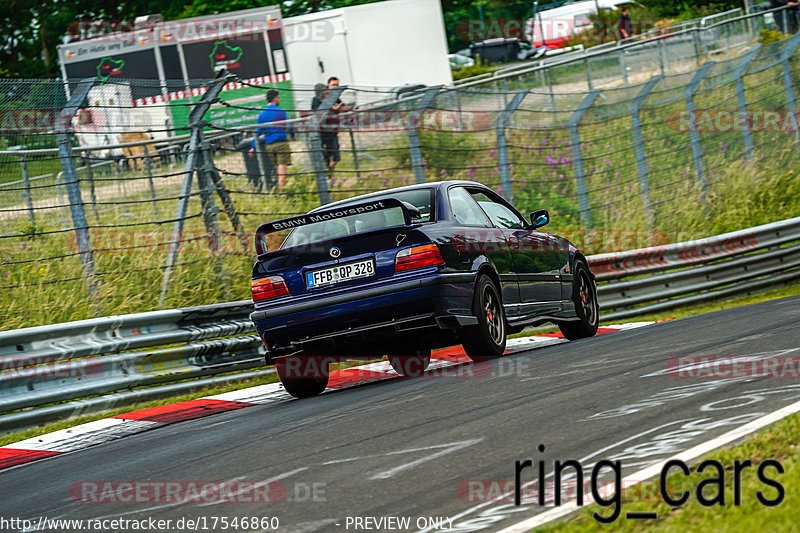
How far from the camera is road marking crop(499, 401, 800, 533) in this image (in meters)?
3.86

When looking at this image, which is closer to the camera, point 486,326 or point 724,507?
point 724,507

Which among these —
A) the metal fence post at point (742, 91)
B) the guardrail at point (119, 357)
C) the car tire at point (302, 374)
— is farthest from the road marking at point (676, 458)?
the metal fence post at point (742, 91)

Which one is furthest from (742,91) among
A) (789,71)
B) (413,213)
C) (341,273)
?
(341,273)

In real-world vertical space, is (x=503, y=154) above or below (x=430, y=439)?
above

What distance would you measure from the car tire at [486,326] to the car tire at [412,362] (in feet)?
2.71

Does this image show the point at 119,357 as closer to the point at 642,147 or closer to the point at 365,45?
Answer: the point at 642,147

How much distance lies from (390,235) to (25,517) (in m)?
3.88

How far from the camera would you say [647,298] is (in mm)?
14633

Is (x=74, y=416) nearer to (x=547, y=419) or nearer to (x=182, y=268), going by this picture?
(x=182, y=268)

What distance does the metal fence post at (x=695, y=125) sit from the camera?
703 inches

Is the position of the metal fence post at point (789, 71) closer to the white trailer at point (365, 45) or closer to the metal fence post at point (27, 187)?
the white trailer at point (365, 45)

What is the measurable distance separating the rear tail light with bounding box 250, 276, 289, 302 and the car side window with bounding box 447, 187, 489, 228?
4.80ft

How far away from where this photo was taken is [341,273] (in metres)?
8.41

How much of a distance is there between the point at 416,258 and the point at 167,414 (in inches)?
85.3
